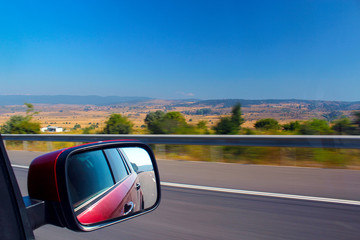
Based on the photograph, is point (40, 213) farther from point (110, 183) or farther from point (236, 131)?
point (236, 131)

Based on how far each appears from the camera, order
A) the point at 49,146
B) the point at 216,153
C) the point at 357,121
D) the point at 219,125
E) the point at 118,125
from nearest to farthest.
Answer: the point at 216,153 → the point at 357,121 → the point at 219,125 → the point at 49,146 → the point at 118,125

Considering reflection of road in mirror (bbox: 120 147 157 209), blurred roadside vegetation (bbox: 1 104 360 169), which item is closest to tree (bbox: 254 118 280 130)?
blurred roadside vegetation (bbox: 1 104 360 169)

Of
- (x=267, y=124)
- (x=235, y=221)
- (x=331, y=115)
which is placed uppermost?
(x=331, y=115)

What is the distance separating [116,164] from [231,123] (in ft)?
30.9

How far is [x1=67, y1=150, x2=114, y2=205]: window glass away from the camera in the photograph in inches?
63.1

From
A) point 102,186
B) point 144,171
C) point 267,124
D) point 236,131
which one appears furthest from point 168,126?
point 102,186

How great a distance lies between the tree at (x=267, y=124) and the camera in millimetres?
11602

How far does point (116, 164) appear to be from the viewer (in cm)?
215

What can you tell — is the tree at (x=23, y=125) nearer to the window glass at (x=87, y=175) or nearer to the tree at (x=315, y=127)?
the tree at (x=315, y=127)

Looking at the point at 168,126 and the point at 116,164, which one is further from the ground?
the point at 116,164

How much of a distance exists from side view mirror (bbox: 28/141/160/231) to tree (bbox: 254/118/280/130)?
31.7 feet

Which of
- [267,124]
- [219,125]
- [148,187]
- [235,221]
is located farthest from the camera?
[267,124]

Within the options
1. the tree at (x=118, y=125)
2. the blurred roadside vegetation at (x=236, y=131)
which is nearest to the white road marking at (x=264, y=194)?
the blurred roadside vegetation at (x=236, y=131)

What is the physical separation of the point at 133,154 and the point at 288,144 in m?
6.38
